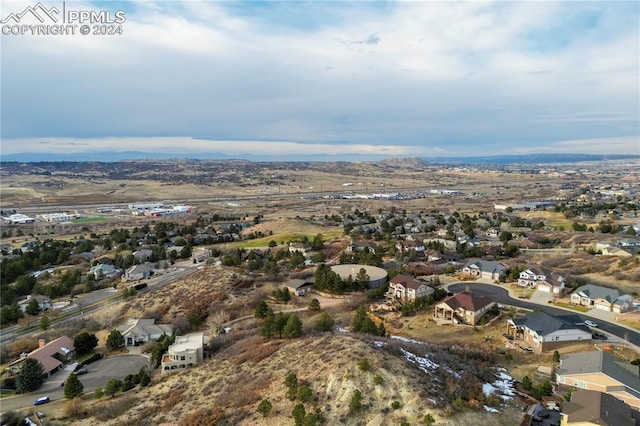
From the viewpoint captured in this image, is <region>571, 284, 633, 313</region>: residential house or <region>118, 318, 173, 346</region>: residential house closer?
<region>118, 318, 173, 346</region>: residential house

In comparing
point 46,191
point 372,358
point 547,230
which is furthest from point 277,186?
point 372,358

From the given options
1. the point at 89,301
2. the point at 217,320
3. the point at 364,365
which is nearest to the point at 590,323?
the point at 364,365

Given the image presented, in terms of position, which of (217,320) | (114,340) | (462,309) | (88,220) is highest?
(462,309)

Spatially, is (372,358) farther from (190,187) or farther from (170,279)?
(190,187)

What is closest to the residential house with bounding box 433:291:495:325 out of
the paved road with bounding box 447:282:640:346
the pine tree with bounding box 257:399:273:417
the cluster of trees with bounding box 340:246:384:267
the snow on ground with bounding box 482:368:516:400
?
the paved road with bounding box 447:282:640:346

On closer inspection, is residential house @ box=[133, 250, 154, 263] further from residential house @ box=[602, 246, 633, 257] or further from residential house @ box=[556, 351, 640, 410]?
residential house @ box=[602, 246, 633, 257]

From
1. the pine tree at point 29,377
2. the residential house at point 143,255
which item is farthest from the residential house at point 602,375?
the residential house at point 143,255

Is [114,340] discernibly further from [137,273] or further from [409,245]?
[409,245]
